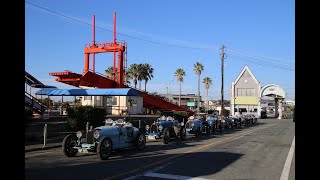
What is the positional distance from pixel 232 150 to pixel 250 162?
3621 millimetres

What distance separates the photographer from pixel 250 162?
518 inches

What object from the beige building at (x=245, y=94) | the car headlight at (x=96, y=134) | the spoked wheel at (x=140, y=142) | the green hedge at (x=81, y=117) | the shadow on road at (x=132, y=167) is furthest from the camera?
the beige building at (x=245, y=94)

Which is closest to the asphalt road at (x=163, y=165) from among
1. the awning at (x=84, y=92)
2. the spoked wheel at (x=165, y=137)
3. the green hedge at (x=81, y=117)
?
the spoked wheel at (x=165, y=137)

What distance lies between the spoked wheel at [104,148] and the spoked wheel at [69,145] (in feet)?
4.25

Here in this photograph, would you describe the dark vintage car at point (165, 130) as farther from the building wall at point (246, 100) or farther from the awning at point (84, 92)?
the building wall at point (246, 100)

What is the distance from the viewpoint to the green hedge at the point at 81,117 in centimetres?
2153

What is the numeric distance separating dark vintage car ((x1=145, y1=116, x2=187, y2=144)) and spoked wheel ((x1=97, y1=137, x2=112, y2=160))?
6016mm

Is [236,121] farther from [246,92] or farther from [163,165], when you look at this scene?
[246,92]

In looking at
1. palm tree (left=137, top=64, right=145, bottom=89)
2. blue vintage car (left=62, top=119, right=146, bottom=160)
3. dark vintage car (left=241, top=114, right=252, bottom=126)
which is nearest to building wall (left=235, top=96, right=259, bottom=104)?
palm tree (left=137, top=64, right=145, bottom=89)

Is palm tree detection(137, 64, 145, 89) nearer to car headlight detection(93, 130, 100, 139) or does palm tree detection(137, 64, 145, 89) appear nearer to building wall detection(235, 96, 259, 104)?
building wall detection(235, 96, 259, 104)
